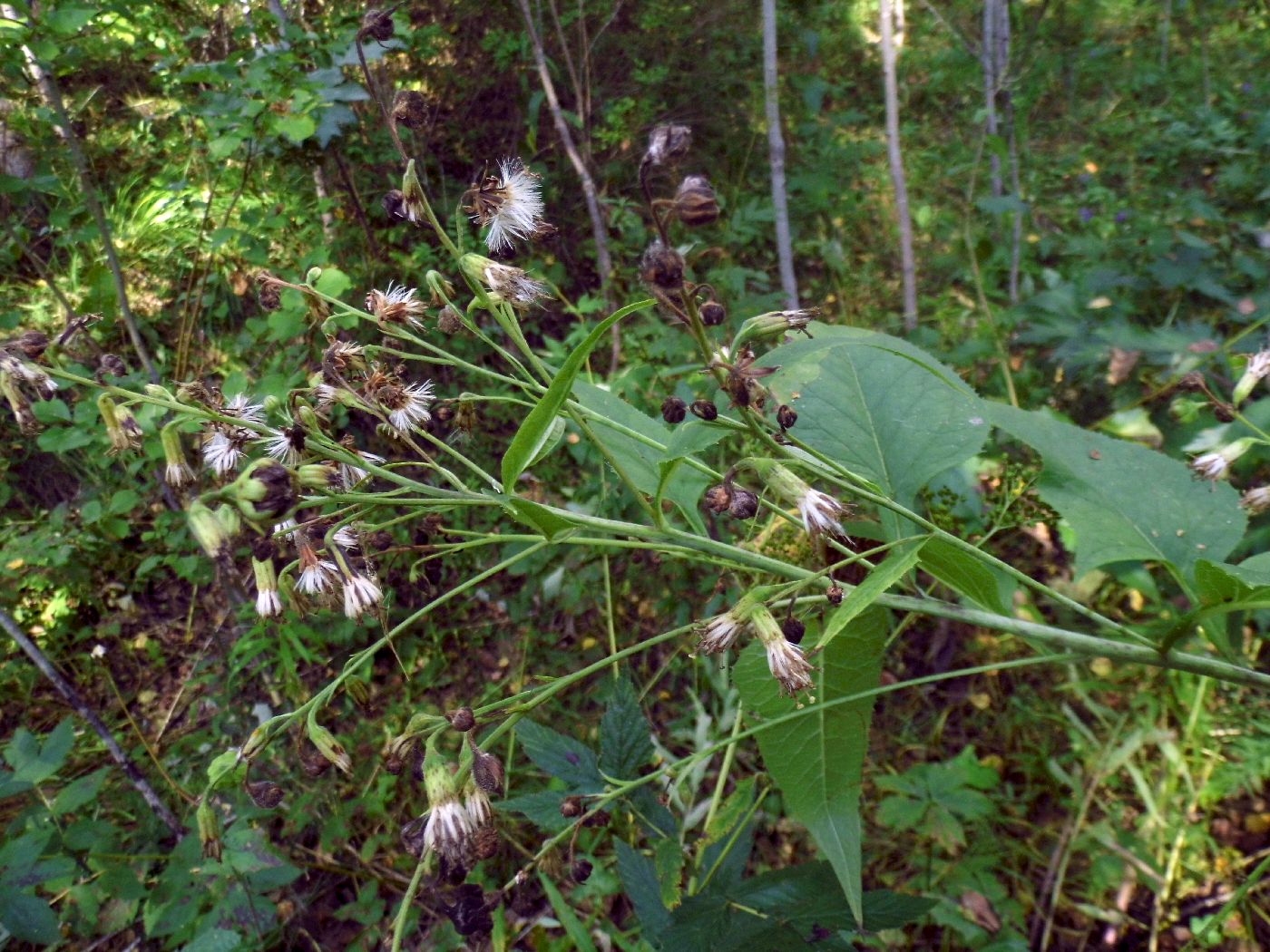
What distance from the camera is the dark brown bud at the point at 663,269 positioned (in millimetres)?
667

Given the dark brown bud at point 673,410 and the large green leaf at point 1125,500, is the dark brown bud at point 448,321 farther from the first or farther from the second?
the large green leaf at point 1125,500

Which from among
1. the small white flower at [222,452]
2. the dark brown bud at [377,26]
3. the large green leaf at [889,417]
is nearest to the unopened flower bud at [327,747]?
the small white flower at [222,452]

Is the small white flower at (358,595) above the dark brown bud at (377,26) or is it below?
below

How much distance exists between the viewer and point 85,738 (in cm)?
229

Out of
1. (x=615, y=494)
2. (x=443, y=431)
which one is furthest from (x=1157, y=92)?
(x=443, y=431)

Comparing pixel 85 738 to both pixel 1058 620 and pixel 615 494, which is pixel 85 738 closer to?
pixel 615 494

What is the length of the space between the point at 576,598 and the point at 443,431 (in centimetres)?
91

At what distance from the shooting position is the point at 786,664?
820mm

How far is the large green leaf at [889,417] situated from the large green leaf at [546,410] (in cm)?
35

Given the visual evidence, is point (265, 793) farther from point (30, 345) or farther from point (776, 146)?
point (776, 146)

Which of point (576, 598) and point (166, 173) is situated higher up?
point (166, 173)

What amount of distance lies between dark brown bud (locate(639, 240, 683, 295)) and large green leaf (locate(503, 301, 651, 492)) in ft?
0.08

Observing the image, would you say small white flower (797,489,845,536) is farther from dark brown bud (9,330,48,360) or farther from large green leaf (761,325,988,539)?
dark brown bud (9,330,48,360)

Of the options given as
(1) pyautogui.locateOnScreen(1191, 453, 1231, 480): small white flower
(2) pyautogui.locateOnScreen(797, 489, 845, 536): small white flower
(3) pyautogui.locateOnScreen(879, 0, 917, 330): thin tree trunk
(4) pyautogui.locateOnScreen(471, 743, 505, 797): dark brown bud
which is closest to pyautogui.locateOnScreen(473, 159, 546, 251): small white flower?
(2) pyautogui.locateOnScreen(797, 489, 845, 536): small white flower
